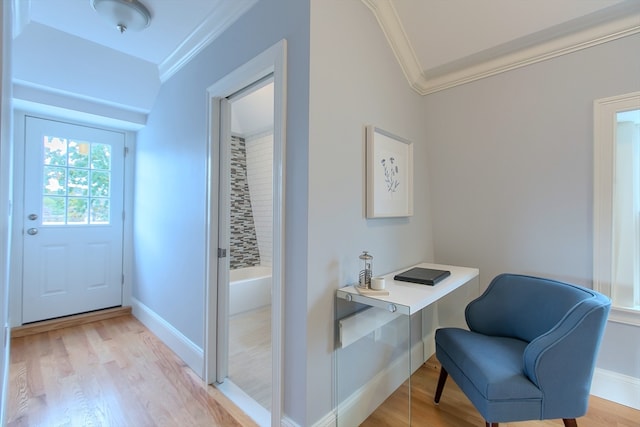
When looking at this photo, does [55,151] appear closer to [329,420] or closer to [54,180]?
[54,180]

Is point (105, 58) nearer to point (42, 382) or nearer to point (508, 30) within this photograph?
point (42, 382)

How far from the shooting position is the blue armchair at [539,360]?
122cm

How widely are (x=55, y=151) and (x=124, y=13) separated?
1.96 m

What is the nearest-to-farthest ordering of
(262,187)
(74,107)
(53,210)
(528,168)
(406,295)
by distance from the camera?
1. (406,295)
2. (528,168)
3. (74,107)
4. (53,210)
5. (262,187)

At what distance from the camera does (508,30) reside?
1.86m

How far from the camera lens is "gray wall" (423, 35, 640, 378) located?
1771 mm

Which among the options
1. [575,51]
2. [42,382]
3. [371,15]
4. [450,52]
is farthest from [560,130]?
[42,382]

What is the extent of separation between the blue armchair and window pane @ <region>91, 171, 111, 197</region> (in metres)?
3.73

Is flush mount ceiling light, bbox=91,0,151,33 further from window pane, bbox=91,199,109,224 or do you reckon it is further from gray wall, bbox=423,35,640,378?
gray wall, bbox=423,35,640,378

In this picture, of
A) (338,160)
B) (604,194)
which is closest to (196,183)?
(338,160)

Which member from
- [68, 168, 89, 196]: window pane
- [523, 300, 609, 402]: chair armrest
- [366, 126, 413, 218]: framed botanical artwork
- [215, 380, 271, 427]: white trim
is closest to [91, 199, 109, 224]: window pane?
[68, 168, 89, 196]: window pane

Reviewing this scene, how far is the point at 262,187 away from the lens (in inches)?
164

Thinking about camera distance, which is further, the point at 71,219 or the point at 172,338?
the point at 71,219

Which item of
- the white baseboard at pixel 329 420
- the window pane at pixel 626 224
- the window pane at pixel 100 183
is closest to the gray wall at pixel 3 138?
the white baseboard at pixel 329 420
